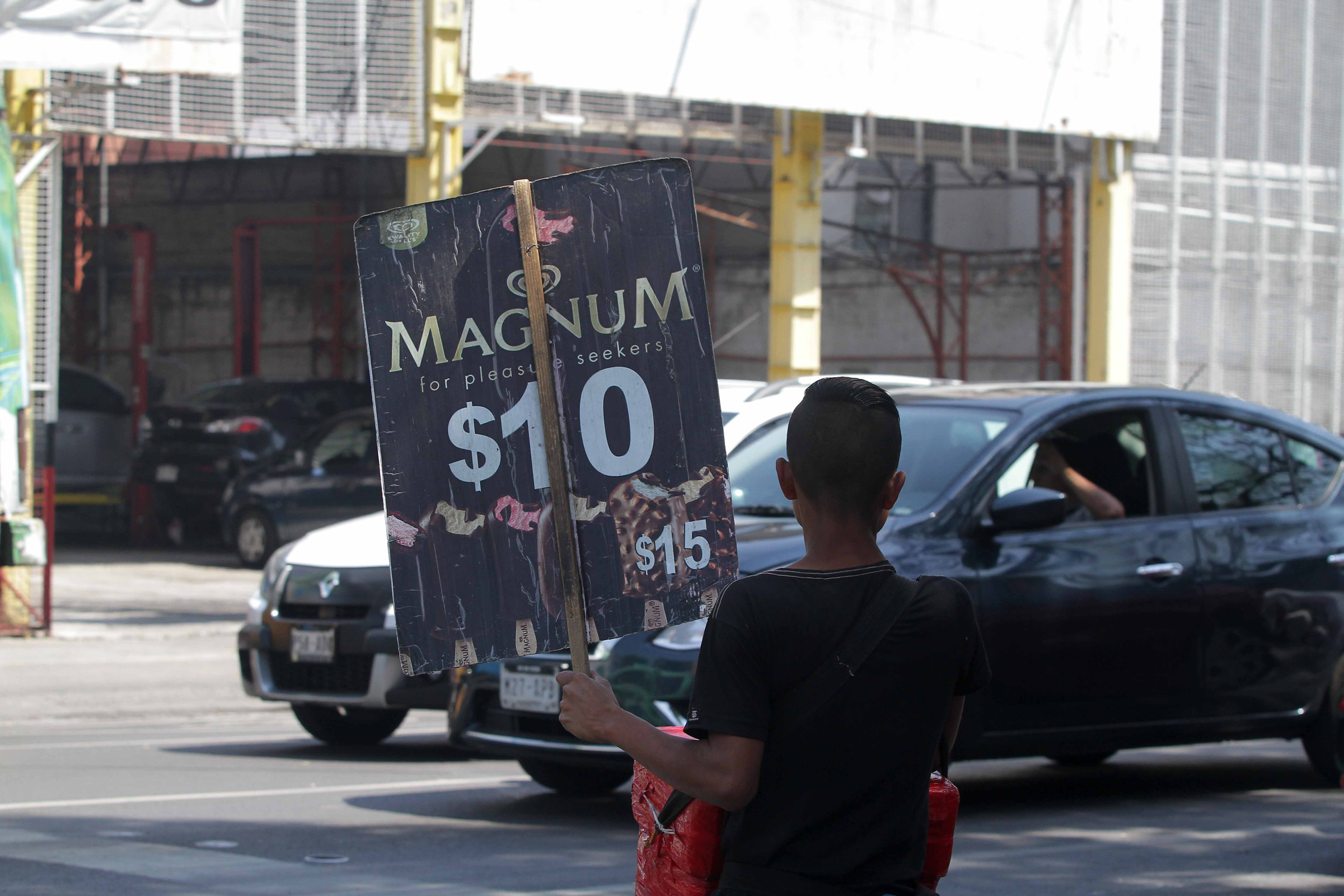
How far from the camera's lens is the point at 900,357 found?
82.8 feet

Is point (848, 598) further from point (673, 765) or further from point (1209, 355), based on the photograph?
point (1209, 355)

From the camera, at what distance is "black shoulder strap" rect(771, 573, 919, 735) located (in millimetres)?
2420

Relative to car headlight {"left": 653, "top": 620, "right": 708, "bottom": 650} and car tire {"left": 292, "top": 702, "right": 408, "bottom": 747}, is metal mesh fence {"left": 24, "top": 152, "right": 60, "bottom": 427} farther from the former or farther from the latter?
car headlight {"left": 653, "top": 620, "right": 708, "bottom": 650}

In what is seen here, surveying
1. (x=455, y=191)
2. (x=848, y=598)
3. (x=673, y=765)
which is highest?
(x=455, y=191)

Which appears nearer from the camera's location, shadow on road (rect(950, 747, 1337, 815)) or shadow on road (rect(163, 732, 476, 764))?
shadow on road (rect(950, 747, 1337, 815))

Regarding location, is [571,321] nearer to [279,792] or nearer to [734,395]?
[279,792]

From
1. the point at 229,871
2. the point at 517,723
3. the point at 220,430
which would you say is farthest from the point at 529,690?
the point at 220,430

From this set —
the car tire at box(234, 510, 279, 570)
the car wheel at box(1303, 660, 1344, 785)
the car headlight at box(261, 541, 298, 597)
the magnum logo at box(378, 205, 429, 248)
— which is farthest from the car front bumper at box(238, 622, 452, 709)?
the car tire at box(234, 510, 279, 570)

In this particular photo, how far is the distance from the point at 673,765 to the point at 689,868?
23 centimetres

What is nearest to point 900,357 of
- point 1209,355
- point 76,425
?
point 1209,355

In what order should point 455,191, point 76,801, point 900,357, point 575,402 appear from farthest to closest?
point 900,357, point 455,191, point 76,801, point 575,402

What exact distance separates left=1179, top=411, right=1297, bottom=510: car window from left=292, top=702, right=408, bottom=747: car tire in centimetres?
402

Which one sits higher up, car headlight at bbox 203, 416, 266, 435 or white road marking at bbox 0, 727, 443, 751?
car headlight at bbox 203, 416, 266, 435

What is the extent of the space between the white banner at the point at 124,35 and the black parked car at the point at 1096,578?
7.80 meters
